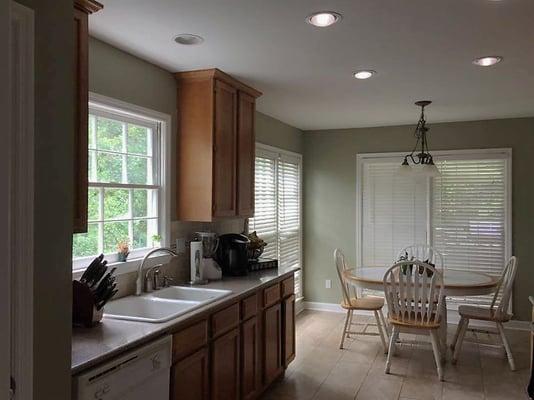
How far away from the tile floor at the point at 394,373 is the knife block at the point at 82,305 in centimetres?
181

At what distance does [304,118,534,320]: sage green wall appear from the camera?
5352mm

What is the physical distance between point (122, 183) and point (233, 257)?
1.13 m

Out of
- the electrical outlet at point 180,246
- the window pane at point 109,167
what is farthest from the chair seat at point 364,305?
the window pane at point 109,167

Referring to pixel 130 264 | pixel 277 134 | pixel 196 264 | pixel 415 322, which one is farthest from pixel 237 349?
pixel 277 134

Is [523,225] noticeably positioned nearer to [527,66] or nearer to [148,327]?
[527,66]

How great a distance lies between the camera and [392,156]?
19.3 feet

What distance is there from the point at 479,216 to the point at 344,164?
1747mm

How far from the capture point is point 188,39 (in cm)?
275

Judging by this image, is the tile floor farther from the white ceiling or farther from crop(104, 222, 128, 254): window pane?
the white ceiling

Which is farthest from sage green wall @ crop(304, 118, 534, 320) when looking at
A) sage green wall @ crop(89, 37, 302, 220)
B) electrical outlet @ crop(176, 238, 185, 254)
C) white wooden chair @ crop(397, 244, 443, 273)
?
sage green wall @ crop(89, 37, 302, 220)

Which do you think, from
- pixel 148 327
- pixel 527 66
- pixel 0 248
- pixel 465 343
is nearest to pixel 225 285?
pixel 148 327

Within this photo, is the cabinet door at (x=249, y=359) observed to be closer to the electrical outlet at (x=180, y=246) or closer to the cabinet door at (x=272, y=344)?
the cabinet door at (x=272, y=344)

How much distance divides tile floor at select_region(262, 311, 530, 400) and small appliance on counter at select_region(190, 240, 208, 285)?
3.40 feet

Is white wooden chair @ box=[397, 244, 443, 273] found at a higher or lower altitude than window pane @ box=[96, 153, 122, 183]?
lower
